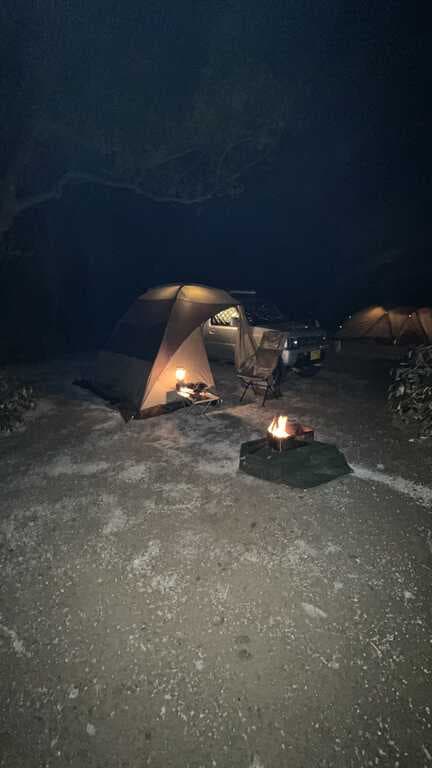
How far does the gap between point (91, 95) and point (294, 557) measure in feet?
41.4

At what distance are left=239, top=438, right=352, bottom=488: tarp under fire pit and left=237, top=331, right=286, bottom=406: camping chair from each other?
114 inches

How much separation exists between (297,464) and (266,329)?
18.6 ft

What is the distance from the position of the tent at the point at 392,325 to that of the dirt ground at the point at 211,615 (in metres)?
10.5

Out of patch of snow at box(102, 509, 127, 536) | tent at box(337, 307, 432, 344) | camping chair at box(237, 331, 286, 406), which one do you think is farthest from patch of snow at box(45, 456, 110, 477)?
tent at box(337, 307, 432, 344)

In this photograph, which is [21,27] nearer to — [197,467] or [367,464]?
[197,467]

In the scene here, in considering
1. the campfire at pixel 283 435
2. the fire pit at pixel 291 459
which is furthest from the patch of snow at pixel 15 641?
the campfire at pixel 283 435

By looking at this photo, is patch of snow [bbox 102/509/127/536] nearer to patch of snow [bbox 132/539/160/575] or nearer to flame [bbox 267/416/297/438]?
patch of snow [bbox 132/539/160/575]

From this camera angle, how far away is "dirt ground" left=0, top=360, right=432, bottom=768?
221 cm

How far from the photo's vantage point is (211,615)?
3.01 metres

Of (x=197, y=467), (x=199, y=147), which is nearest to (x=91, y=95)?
(x=199, y=147)

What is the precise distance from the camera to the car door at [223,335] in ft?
35.3

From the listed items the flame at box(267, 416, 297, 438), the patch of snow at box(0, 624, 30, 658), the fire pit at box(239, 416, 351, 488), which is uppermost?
the flame at box(267, 416, 297, 438)

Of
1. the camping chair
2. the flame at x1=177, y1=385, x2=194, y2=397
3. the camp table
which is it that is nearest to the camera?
the camp table

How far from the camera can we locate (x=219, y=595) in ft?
10.5
